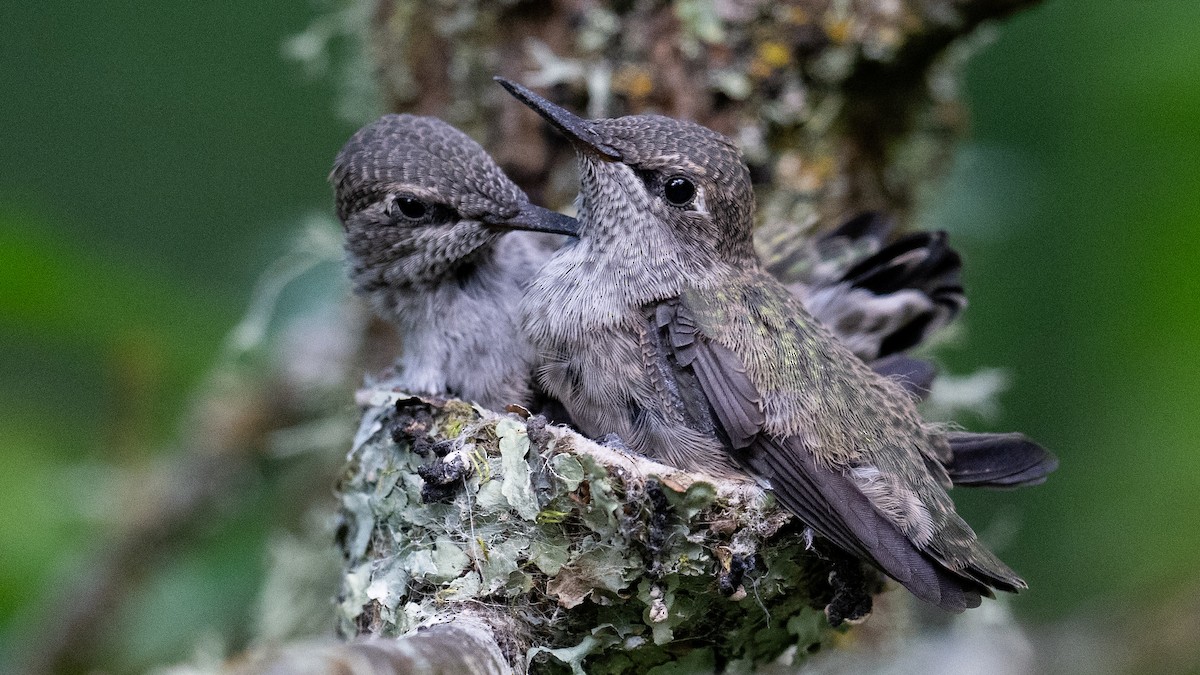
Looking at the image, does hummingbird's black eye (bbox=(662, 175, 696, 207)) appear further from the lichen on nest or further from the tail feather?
the tail feather

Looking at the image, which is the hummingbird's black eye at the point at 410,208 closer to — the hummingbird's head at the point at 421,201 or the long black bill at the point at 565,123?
the hummingbird's head at the point at 421,201

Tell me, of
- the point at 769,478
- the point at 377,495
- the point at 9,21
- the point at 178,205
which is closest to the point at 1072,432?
the point at 769,478

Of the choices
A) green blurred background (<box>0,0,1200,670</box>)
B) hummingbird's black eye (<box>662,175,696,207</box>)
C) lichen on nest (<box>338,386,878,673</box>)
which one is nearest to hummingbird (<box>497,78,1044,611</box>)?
hummingbird's black eye (<box>662,175,696,207</box>)

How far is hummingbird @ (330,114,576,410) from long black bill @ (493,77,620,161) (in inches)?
8.4

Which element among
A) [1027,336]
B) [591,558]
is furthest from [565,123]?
[1027,336]

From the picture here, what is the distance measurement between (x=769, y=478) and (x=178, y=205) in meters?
4.75

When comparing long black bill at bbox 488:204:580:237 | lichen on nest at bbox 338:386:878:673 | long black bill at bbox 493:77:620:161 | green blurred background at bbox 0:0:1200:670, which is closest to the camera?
lichen on nest at bbox 338:386:878:673

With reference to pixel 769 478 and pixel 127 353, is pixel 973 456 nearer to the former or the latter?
pixel 769 478

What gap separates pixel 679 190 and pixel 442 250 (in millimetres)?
607

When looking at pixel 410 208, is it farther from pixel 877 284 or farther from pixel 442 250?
pixel 877 284

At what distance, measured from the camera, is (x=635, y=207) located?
2506mm

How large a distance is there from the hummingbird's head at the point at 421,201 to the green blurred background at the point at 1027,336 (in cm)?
90

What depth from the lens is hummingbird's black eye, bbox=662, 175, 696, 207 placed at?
97.9 inches

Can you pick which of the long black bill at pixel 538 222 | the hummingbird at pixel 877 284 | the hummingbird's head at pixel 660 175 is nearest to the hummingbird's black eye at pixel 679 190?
the hummingbird's head at pixel 660 175
